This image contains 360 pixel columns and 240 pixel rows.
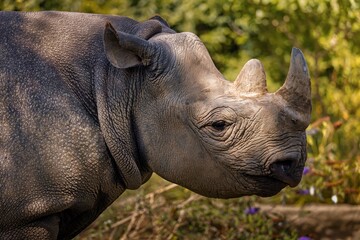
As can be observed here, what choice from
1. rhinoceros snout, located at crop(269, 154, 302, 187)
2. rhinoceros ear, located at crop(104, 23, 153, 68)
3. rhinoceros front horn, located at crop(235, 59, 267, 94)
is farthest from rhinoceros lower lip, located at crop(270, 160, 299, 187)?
rhinoceros ear, located at crop(104, 23, 153, 68)

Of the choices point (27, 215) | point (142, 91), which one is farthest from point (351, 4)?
point (27, 215)

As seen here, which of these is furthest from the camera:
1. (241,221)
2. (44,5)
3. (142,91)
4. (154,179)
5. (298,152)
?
(44,5)

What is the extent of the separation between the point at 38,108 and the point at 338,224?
161 inches

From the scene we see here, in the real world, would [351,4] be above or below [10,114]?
below

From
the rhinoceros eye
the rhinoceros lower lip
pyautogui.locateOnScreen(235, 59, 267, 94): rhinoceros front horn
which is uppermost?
pyautogui.locateOnScreen(235, 59, 267, 94): rhinoceros front horn

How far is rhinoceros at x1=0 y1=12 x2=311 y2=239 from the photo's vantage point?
4.83 m

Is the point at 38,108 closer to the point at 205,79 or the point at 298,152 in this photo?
the point at 205,79

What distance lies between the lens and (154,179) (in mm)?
8852

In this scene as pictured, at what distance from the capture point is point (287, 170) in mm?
4801

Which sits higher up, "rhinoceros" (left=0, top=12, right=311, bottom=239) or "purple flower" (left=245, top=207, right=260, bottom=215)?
"rhinoceros" (left=0, top=12, right=311, bottom=239)

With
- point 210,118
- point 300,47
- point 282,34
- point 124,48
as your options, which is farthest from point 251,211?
point 282,34

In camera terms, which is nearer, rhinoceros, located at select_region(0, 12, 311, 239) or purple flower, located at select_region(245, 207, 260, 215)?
rhinoceros, located at select_region(0, 12, 311, 239)

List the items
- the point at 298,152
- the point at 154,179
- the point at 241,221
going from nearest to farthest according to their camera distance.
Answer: the point at 298,152
the point at 241,221
the point at 154,179

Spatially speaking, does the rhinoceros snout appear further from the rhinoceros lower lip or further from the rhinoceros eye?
the rhinoceros eye
